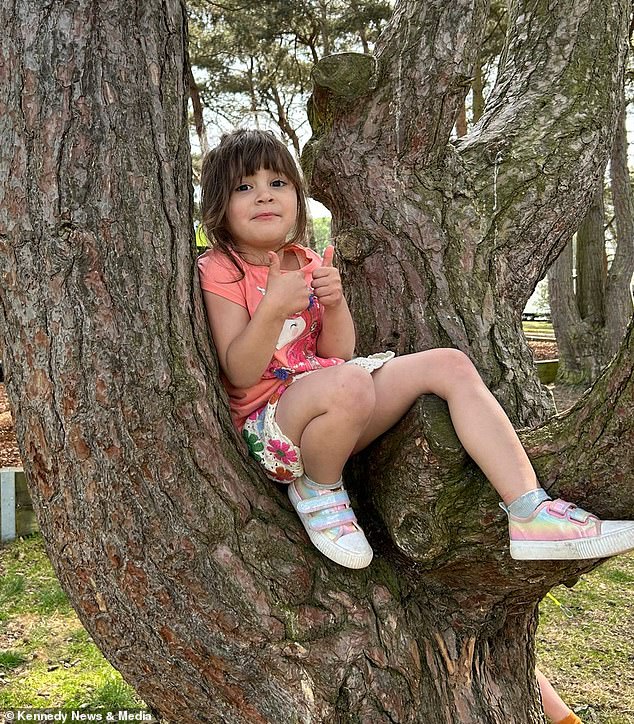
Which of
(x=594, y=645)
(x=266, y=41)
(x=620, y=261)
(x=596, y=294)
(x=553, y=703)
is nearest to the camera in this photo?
(x=553, y=703)

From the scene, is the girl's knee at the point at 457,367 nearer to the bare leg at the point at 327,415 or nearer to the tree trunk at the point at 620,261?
the bare leg at the point at 327,415

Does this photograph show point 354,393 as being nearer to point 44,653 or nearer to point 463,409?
point 463,409

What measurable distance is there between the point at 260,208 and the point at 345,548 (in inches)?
38.8

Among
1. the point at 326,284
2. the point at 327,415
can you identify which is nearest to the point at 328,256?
the point at 326,284

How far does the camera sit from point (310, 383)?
2076 millimetres

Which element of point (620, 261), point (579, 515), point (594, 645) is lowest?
point (594, 645)

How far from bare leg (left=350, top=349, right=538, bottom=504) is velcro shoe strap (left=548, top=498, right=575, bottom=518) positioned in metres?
0.06

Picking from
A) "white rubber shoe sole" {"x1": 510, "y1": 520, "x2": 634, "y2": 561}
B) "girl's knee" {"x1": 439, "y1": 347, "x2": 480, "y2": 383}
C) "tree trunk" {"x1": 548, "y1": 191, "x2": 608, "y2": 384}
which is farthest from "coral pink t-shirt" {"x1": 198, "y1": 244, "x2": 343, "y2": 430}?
"tree trunk" {"x1": 548, "y1": 191, "x2": 608, "y2": 384}

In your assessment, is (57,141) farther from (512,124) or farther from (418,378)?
(512,124)

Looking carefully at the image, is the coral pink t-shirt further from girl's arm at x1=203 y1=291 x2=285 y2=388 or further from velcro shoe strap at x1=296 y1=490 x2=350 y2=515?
velcro shoe strap at x1=296 y1=490 x2=350 y2=515

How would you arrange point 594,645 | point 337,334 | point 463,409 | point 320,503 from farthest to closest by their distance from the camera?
point 594,645 → point 337,334 → point 320,503 → point 463,409

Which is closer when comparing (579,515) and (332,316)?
(579,515)

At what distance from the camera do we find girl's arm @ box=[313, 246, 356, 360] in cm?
225

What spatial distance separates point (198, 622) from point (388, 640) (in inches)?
19.9
